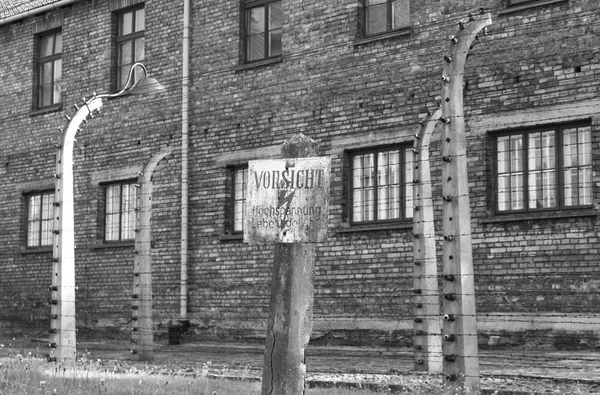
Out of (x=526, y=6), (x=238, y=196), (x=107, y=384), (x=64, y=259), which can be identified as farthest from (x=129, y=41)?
(x=107, y=384)

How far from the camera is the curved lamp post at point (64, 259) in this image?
1288cm

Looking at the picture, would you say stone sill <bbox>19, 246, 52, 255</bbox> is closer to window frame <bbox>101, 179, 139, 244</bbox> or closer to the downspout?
window frame <bbox>101, 179, 139, 244</bbox>

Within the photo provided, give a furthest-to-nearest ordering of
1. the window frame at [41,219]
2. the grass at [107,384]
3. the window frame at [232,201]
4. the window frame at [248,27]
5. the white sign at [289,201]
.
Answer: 1. the window frame at [41,219]
2. the window frame at [232,201]
3. the window frame at [248,27]
4. the grass at [107,384]
5. the white sign at [289,201]

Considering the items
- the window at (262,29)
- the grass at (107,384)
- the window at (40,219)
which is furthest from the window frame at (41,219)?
the grass at (107,384)

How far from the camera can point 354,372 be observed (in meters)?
12.5

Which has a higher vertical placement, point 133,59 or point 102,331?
point 133,59

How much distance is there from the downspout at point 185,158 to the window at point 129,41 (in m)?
1.52

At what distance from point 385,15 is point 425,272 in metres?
6.33

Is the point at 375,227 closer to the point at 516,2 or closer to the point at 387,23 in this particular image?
the point at 387,23

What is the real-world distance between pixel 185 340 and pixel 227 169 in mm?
3158

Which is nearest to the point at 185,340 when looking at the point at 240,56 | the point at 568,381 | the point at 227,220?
the point at 227,220

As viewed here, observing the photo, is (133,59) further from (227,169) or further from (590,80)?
(590,80)

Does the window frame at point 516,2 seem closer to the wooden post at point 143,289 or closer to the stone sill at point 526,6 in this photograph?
the stone sill at point 526,6

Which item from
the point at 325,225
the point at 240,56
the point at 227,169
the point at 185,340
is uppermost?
the point at 240,56
